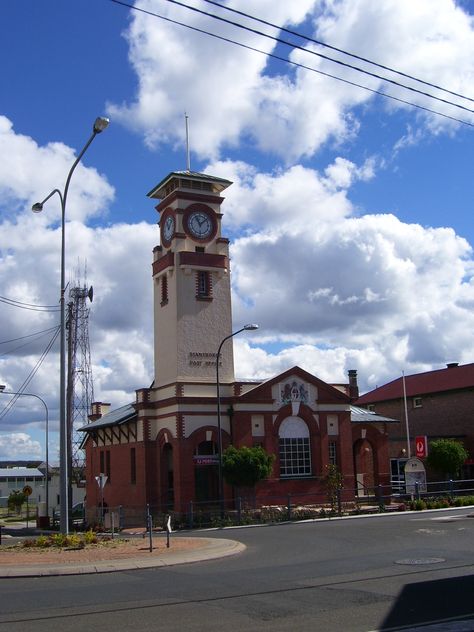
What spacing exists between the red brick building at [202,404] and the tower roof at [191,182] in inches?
2.4

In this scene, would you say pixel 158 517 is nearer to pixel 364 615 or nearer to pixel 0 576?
pixel 0 576

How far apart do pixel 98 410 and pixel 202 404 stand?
1837 centimetres

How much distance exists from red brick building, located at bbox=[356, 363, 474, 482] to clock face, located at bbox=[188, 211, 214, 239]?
58.1ft

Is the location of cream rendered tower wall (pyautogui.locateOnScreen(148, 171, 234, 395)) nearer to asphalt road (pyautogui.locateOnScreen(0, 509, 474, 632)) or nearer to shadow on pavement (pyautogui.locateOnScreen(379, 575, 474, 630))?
asphalt road (pyautogui.locateOnScreen(0, 509, 474, 632))

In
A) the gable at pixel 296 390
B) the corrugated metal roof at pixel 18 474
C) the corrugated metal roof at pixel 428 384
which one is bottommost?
the corrugated metal roof at pixel 18 474

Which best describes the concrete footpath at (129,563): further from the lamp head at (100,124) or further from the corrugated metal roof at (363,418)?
the corrugated metal roof at (363,418)

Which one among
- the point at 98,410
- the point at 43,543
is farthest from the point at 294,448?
the point at 43,543

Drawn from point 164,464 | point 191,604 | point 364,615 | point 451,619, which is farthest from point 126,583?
point 164,464

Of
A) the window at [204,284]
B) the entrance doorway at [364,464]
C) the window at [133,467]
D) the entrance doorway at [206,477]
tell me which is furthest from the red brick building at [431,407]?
the window at [133,467]

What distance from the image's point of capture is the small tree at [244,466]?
3700cm

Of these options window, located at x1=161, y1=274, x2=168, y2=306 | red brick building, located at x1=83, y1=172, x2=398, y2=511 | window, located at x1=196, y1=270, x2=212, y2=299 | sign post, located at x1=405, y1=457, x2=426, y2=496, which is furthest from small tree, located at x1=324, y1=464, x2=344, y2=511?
window, located at x1=161, y1=274, x2=168, y2=306

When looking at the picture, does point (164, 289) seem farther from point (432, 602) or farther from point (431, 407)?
point (432, 602)

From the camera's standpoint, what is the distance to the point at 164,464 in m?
41.7

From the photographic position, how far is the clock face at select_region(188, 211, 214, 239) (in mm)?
43375
